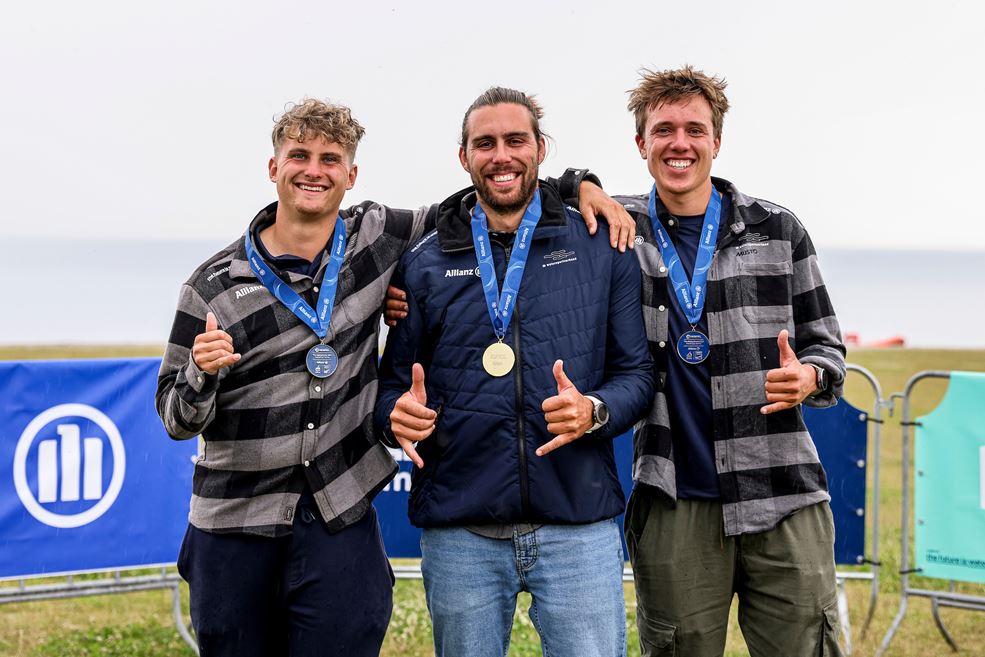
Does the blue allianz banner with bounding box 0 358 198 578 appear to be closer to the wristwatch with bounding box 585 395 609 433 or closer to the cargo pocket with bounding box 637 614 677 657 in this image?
the cargo pocket with bounding box 637 614 677 657

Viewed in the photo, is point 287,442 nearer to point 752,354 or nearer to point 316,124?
point 316,124

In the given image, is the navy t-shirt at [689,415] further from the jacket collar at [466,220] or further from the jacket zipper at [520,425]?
the jacket zipper at [520,425]

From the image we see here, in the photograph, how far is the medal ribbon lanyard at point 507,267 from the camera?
3500mm

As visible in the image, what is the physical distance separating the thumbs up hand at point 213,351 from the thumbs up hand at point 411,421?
0.60 metres

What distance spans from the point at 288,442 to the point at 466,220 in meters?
1.10

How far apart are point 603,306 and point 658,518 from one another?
3.04 feet

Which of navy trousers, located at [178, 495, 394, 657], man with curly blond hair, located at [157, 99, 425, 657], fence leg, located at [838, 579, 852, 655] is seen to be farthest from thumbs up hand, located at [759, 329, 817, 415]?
fence leg, located at [838, 579, 852, 655]

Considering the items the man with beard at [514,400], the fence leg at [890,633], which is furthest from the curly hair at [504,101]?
the fence leg at [890,633]

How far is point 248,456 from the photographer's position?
3553mm

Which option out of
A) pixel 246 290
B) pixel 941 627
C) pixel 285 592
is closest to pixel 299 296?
pixel 246 290

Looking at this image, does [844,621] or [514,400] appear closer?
[514,400]

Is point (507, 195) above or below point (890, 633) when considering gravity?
above

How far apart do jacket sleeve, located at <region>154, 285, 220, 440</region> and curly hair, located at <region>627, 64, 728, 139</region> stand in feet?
6.50

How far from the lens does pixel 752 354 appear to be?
12.2 feet
